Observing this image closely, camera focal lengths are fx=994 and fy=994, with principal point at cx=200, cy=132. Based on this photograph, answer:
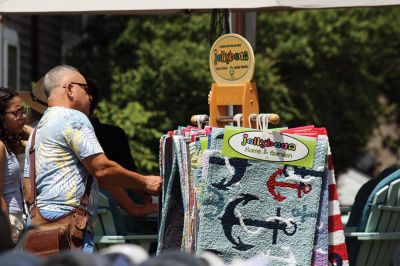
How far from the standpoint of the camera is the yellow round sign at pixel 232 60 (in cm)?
590

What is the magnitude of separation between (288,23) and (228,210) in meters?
8.15

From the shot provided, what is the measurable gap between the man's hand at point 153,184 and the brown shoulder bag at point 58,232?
0.34 metres

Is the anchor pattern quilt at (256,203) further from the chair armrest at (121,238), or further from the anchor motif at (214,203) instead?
the chair armrest at (121,238)

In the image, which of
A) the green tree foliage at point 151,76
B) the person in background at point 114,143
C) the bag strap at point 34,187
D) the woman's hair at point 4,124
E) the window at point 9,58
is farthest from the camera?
the window at point 9,58

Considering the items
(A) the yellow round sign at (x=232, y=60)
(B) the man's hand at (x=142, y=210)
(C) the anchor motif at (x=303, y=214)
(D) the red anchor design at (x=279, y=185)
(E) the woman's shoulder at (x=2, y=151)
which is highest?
(A) the yellow round sign at (x=232, y=60)

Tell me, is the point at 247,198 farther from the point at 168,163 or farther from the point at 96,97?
the point at 96,97

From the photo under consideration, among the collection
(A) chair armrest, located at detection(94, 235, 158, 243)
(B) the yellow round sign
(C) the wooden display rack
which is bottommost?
(A) chair armrest, located at detection(94, 235, 158, 243)

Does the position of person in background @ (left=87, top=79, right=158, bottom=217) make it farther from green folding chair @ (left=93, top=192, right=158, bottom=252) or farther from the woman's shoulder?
the woman's shoulder

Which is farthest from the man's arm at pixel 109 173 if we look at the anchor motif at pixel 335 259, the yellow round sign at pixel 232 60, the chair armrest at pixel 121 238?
the anchor motif at pixel 335 259

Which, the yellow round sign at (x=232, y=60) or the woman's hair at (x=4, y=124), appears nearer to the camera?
the woman's hair at (x=4, y=124)

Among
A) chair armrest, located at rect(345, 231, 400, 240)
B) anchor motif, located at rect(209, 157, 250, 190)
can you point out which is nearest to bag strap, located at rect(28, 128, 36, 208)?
anchor motif, located at rect(209, 157, 250, 190)

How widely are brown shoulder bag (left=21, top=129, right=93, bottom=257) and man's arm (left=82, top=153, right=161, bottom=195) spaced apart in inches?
5.1

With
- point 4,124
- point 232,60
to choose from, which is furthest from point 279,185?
point 4,124

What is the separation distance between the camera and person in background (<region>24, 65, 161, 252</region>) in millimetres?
5195
